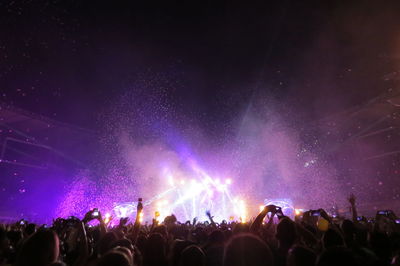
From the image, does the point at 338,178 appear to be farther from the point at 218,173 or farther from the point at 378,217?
the point at 378,217

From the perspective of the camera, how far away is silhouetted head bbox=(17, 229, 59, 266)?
2.37 m

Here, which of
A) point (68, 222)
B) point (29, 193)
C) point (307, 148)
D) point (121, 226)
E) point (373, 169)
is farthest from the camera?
point (307, 148)

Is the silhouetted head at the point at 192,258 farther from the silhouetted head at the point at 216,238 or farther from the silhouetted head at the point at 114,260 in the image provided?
the silhouetted head at the point at 216,238

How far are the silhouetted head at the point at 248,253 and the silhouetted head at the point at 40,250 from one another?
1.57m

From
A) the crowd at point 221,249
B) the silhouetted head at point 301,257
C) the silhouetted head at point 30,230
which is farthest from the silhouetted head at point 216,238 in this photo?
the silhouetted head at point 30,230

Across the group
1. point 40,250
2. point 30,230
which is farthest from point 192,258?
point 30,230

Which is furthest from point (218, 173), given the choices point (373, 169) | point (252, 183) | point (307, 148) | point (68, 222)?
point (68, 222)

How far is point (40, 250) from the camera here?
242 centimetres

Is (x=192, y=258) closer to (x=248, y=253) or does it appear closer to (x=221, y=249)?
(x=221, y=249)

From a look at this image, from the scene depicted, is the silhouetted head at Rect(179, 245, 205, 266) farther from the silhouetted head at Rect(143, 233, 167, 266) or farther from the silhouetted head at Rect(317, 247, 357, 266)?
the silhouetted head at Rect(317, 247, 357, 266)

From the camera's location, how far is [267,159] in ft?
94.5

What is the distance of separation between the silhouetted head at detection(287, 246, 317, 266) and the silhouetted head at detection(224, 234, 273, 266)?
13.3 inches

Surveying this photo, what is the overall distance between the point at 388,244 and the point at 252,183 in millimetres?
26709

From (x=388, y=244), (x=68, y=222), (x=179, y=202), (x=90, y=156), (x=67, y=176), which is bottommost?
(x=388, y=244)
